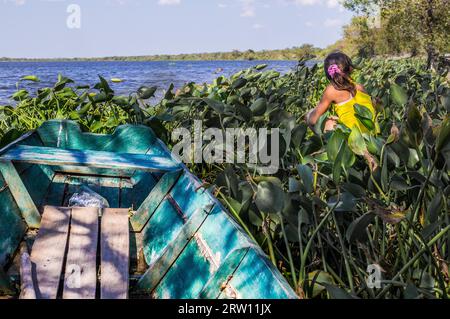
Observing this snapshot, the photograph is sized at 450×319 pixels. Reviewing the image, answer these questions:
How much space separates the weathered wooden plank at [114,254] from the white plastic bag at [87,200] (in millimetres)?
411

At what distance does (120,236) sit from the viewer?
328cm

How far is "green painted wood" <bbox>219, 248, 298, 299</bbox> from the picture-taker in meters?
2.03

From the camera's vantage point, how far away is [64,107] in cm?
621

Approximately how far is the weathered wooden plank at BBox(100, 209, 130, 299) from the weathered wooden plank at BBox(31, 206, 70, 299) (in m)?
0.21

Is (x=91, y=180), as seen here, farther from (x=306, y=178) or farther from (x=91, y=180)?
(x=306, y=178)

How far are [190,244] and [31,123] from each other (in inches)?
137

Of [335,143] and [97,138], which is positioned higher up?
[335,143]

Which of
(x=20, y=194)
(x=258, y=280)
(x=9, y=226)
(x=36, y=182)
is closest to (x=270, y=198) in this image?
(x=258, y=280)

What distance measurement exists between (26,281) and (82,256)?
1.60 ft

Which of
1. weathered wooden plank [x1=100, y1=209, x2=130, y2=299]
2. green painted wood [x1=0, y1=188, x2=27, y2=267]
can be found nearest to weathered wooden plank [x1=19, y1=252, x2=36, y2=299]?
weathered wooden plank [x1=100, y1=209, x2=130, y2=299]

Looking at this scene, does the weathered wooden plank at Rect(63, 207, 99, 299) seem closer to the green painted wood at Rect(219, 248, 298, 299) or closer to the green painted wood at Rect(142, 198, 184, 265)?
the green painted wood at Rect(142, 198, 184, 265)

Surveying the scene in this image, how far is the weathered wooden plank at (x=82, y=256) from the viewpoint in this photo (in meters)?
2.63

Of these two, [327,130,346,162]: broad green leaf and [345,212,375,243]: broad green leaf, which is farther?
[327,130,346,162]: broad green leaf
